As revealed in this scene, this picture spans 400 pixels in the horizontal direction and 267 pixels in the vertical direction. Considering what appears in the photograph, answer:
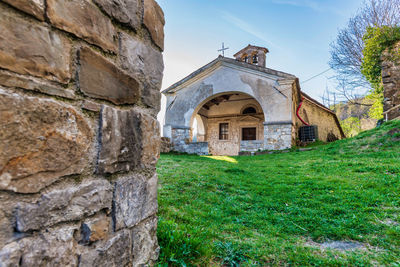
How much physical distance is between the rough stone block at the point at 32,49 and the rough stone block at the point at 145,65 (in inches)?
12.5

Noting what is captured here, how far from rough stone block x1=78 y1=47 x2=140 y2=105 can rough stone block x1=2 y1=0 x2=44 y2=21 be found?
17cm

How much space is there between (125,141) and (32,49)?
49 cm

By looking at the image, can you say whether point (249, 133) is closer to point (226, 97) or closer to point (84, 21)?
point (226, 97)

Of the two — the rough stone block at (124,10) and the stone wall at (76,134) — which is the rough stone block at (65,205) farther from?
the rough stone block at (124,10)

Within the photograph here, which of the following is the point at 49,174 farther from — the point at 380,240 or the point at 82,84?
the point at 380,240

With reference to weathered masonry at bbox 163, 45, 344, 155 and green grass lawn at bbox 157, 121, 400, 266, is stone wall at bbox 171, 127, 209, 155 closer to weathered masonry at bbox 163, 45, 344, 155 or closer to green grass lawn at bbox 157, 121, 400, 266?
weathered masonry at bbox 163, 45, 344, 155

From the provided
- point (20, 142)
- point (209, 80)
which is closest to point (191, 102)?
point (209, 80)

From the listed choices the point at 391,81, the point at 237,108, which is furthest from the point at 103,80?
the point at 237,108

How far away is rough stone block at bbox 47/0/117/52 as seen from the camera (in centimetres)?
74

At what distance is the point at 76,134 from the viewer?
0.80 meters

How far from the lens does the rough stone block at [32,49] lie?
2.00ft

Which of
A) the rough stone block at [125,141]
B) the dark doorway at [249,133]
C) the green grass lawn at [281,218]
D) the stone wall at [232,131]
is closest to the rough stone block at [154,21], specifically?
the rough stone block at [125,141]

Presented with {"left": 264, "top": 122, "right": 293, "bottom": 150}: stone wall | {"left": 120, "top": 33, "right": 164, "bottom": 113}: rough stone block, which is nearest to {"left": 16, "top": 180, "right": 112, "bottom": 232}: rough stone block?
{"left": 120, "top": 33, "right": 164, "bottom": 113}: rough stone block

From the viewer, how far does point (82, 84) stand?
833 millimetres
